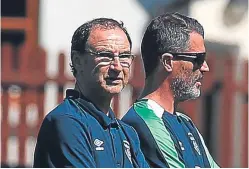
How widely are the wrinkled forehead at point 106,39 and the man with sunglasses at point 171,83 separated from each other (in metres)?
0.42

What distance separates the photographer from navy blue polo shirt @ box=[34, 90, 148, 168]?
291cm

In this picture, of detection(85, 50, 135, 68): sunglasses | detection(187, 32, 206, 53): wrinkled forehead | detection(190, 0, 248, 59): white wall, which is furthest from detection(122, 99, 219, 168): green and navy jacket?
detection(190, 0, 248, 59): white wall

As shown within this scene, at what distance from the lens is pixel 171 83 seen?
3555 millimetres

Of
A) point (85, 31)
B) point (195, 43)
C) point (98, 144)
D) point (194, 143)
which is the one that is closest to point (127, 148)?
point (98, 144)

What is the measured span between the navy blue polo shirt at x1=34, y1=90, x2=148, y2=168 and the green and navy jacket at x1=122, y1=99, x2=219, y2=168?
31 centimetres

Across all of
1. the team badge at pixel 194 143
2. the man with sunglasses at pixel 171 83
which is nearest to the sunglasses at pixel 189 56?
the man with sunglasses at pixel 171 83

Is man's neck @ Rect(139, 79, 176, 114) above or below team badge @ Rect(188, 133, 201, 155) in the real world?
above

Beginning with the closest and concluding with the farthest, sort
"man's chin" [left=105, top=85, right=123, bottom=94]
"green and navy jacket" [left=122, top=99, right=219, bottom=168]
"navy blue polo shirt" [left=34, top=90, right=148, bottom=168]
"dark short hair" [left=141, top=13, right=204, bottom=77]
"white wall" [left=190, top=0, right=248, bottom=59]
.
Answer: "navy blue polo shirt" [left=34, top=90, right=148, bottom=168] < "man's chin" [left=105, top=85, right=123, bottom=94] < "green and navy jacket" [left=122, top=99, right=219, bottom=168] < "dark short hair" [left=141, top=13, right=204, bottom=77] < "white wall" [left=190, top=0, right=248, bottom=59]

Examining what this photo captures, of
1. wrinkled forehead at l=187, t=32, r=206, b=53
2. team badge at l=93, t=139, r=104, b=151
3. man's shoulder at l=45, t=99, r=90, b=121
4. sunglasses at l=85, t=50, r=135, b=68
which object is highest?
wrinkled forehead at l=187, t=32, r=206, b=53

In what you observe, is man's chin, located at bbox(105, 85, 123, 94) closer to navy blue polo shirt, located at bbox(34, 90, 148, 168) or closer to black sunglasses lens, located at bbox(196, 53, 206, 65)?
navy blue polo shirt, located at bbox(34, 90, 148, 168)

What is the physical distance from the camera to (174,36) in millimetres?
Answer: 3502

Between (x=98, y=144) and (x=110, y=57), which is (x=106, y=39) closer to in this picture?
(x=110, y=57)

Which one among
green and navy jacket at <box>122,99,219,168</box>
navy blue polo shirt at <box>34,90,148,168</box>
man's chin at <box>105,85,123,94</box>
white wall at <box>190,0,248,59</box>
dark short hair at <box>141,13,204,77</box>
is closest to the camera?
navy blue polo shirt at <box>34,90,148,168</box>

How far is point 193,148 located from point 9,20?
6.64 metres
